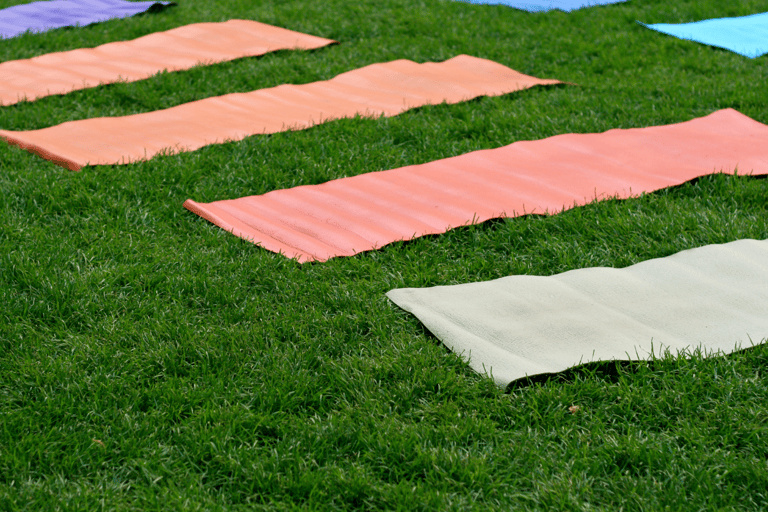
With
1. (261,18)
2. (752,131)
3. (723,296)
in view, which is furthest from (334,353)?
(261,18)

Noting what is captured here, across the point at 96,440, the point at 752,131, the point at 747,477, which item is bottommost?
the point at 96,440

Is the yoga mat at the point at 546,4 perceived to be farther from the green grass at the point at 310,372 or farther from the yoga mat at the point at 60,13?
the green grass at the point at 310,372

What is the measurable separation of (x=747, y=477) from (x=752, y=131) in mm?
3325

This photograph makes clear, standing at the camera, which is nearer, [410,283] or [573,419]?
[573,419]

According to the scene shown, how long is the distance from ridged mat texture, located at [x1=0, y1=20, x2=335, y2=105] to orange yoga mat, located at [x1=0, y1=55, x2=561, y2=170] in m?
0.89

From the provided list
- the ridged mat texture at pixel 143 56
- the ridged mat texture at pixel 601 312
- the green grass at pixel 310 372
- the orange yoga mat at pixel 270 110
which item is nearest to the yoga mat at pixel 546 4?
the orange yoga mat at pixel 270 110

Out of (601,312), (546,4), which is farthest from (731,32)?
(601,312)

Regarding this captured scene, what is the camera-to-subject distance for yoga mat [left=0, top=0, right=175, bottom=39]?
735 centimetres

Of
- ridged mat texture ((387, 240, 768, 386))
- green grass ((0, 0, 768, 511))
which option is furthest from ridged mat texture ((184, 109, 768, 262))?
ridged mat texture ((387, 240, 768, 386))

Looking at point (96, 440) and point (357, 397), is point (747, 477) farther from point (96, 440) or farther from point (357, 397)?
point (96, 440)

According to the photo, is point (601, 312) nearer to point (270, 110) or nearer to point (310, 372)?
point (310, 372)

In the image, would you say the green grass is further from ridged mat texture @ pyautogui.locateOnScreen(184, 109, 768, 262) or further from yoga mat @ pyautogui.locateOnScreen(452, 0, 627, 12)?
yoga mat @ pyautogui.locateOnScreen(452, 0, 627, 12)

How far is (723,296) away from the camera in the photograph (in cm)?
299

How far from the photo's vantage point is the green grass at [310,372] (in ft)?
6.84
